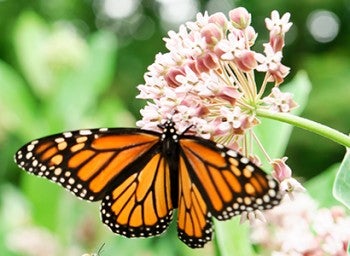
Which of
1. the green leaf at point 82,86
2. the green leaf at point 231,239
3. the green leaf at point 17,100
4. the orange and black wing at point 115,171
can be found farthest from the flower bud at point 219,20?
the green leaf at point 17,100

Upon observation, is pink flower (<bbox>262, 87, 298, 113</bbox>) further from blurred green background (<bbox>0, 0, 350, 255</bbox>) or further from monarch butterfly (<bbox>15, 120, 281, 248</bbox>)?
blurred green background (<bbox>0, 0, 350, 255</bbox>)

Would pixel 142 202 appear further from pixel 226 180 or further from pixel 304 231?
pixel 304 231

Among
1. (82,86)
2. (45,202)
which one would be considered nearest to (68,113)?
(82,86)

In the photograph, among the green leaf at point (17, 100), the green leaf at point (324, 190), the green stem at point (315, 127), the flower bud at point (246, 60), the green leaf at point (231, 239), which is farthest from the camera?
the green leaf at point (17, 100)

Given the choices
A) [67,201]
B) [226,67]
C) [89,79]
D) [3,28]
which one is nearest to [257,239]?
[226,67]

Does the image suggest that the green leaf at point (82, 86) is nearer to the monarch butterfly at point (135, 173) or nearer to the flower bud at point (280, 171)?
the monarch butterfly at point (135, 173)

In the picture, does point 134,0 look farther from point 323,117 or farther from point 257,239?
point 257,239
